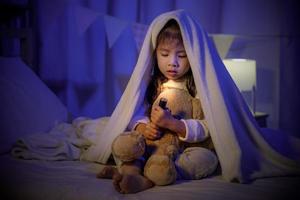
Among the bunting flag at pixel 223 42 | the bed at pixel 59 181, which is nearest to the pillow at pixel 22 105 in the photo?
the bed at pixel 59 181

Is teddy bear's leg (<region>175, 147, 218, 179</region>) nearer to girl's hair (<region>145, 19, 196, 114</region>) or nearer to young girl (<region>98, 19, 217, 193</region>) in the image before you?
young girl (<region>98, 19, 217, 193</region>)

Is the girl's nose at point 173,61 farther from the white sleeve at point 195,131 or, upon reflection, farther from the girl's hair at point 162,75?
the white sleeve at point 195,131

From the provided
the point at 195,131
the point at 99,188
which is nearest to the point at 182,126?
the point at 195,131

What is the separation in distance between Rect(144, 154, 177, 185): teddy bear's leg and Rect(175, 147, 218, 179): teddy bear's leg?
6 cm

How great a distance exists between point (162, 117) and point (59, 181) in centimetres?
34

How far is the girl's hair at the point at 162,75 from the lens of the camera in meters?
1.25

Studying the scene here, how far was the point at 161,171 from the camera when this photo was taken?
0.99 m

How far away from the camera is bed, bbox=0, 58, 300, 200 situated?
94 centimetres

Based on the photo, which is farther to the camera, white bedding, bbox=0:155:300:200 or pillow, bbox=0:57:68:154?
pillow, bbox=0:57:68:154

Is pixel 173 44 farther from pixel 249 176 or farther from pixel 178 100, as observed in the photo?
pixel 249 176

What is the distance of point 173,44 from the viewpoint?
124 centimetres

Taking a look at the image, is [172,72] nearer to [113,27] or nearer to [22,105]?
[22,105]

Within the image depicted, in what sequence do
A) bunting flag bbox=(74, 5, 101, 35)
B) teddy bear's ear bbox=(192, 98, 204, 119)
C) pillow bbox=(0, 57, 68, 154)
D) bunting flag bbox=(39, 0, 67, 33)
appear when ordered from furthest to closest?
bunting flag bbox=(39, 0, 67, 33)
bunting flag bbox=(74, 5, 101, 35)
pillow bbox=(0, 57, 68, 154)
teddy bear's ear bbox=(192, 98, 204, 119)

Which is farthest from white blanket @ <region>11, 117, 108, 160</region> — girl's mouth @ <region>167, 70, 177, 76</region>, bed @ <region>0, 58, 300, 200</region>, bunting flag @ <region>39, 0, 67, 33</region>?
bunting flag @ <region>39, 0, 67, 33</region>
